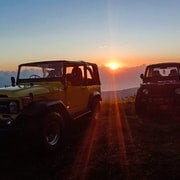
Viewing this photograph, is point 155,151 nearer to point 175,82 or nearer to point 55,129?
point 55,129

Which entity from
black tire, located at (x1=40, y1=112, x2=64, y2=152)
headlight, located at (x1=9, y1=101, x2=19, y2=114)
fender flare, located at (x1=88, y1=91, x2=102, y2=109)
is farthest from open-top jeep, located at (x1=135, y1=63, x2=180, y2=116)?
headlight, located at (x1=9, y1=101, x2=19, y2=114)

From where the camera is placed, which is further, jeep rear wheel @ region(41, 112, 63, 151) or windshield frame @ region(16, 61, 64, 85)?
windshield frame @ region(16, 61, 64, 85)

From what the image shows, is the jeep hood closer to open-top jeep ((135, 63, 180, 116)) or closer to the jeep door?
the jeep door

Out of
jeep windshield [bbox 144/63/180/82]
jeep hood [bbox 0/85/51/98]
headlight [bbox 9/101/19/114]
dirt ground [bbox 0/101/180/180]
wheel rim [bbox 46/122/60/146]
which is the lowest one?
dirt ground [bbox 0/101/180/180]

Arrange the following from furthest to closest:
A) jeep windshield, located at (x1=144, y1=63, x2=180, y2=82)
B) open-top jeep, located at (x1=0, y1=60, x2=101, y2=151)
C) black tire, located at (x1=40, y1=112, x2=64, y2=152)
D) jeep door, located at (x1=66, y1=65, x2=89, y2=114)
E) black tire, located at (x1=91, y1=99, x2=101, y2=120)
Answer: jeep windshield, located at (x1=144, y1=63, x2=180, y2=82) < black tire, located at (x1=91, y1=99, x2=101, y2=120) < jeep door, located at (x1=66, y1=65, x2=89, y2=114) < black tire, located at (x1=40, y1=112, x2=64, y2=152) < open-top jeep, located at (x1=0, y1=60, x2=101, y2=151)

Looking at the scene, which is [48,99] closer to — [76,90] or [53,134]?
[53,134]

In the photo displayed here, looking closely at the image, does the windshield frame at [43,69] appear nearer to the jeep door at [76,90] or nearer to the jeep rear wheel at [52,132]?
the jeep door at [76,90]

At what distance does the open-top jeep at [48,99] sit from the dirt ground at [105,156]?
46 cm

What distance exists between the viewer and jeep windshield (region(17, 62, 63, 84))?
11391mm

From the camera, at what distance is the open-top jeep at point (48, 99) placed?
900cm

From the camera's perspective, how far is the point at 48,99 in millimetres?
10055

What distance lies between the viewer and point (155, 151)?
9.07 meters

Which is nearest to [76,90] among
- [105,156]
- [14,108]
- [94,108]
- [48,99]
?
[48,99]

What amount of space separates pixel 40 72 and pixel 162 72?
6375 millimetres
